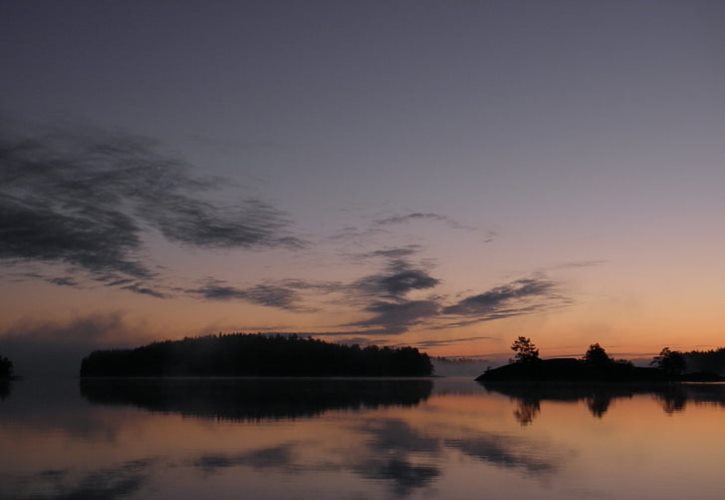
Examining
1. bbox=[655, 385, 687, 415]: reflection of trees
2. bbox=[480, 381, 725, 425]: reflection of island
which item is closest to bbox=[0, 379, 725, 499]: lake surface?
bbox=[480, 381, 725, 425]: reflection of island

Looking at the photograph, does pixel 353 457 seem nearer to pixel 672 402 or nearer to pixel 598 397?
pixel 672 402

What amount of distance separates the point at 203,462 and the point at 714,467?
72.4ft

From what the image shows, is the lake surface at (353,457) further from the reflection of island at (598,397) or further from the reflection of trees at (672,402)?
the reflection of trees at (672,402)

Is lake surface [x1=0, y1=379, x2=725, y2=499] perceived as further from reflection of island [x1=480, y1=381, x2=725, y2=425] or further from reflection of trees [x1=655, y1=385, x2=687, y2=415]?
reflection of trees [x1=655, y1=385, x2=687, y2=415]

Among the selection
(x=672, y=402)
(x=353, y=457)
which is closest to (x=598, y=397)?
(x=672, y=402)

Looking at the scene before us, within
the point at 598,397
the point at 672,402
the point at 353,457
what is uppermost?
the point at 598,397

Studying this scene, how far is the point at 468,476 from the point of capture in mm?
26359

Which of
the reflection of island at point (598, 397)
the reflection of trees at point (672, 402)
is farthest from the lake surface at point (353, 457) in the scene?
the reflection of trees at point (672, 402)

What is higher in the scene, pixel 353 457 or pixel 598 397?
pixel 598 397

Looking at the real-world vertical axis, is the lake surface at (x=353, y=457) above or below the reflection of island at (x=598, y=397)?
below

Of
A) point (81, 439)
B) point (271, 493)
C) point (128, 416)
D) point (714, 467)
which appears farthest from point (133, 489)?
point (128, 416)

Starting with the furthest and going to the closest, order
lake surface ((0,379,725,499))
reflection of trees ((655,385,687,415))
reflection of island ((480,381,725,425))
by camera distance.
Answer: reflection of trees ((655,385,687,415)) < reflection of island ((480,381,725,425)) < lake surface ((0,379,725,499))

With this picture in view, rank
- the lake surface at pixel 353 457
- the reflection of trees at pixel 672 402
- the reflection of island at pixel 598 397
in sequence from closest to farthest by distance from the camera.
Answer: the lake surface at pixel 353 457, the reflection of island at pixel 598 397, the reflection of trees at pixel 672 402

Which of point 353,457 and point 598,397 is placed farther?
point 598,397
